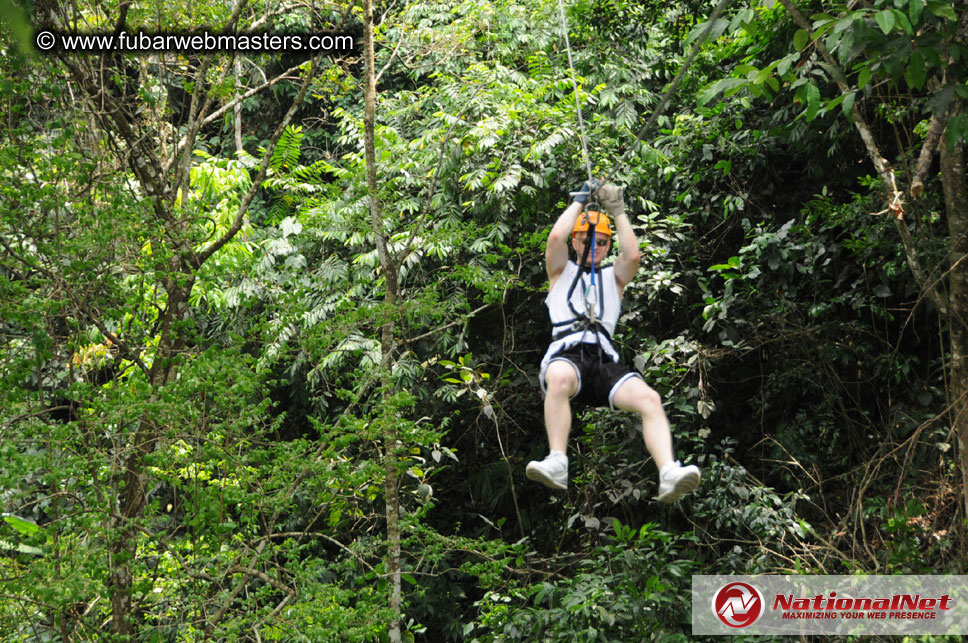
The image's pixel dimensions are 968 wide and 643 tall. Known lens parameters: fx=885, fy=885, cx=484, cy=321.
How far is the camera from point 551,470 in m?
2.67

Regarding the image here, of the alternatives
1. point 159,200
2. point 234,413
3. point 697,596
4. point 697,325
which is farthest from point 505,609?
point 159,200

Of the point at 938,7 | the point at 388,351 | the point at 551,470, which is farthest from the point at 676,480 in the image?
the point at 388,351

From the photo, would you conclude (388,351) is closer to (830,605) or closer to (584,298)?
(584,298)

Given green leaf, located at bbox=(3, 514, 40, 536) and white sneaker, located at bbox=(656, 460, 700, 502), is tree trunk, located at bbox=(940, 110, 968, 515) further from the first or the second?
green leaf, located at bbox=(3, 514, 40, 536)

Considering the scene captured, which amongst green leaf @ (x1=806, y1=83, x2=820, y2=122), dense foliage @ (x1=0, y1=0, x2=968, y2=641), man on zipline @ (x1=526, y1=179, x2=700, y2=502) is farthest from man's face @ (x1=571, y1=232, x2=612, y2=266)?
green leaf @ (x1=806, y1=83, x2=820, y2=122)

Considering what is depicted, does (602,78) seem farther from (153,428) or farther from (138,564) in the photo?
(138,564)

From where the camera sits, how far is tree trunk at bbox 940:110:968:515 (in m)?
4.11

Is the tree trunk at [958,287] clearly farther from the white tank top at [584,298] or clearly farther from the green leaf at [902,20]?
the white tank top at [584,298]

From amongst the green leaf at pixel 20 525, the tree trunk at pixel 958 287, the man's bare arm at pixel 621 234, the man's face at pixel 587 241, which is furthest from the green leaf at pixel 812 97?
the green leaf at pixel 20 525

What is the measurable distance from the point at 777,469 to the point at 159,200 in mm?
4145

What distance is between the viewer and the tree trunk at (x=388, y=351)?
4.84 m

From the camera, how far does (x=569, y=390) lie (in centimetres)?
283

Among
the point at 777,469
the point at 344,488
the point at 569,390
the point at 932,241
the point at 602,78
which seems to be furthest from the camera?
the point at 602,78

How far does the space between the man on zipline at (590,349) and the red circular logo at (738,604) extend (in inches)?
84.0
